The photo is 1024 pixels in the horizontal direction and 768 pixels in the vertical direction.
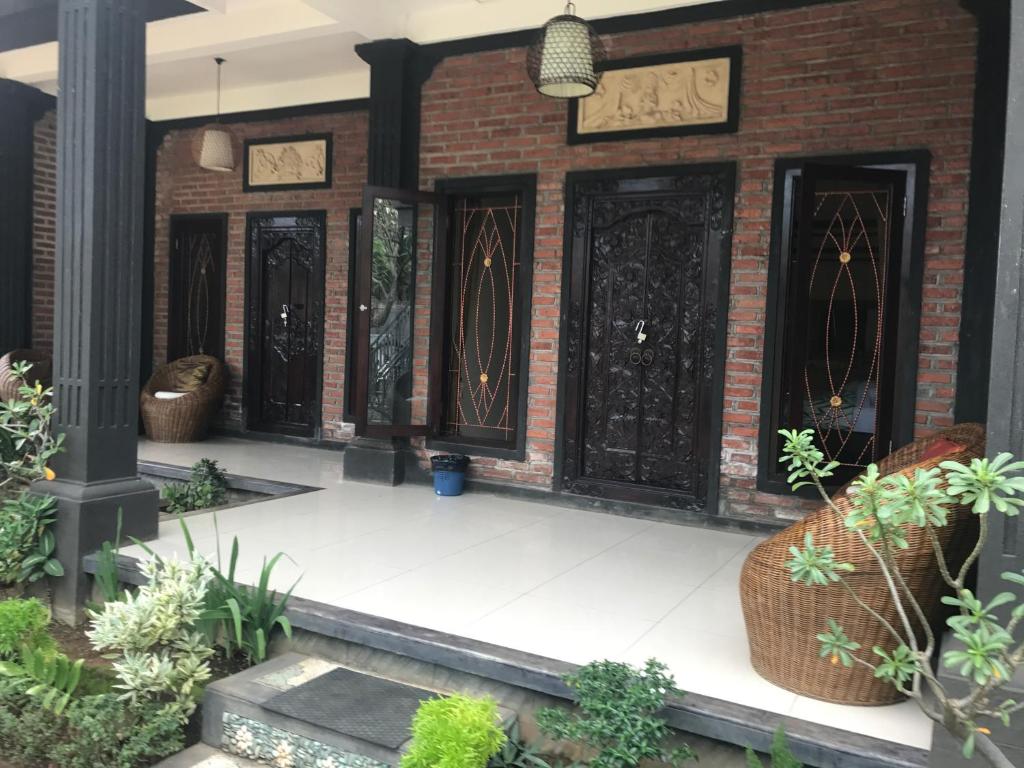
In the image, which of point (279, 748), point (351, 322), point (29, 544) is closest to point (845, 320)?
point (279, 748)

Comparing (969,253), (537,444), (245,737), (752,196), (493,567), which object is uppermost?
(752,196)

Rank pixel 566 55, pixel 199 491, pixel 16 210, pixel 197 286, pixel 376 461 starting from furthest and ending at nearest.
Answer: pixel 197 286, pixel 16 210, pixel 376 461, pixel 199 491, pixel 566 55

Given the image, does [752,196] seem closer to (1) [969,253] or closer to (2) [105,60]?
(1) [969,253]

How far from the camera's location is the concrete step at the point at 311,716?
2.53 meters

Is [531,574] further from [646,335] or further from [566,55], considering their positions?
[566,55]

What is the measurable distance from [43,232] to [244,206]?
2.01m

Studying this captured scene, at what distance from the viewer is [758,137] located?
4.77m

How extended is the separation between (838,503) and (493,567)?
5.51 feet

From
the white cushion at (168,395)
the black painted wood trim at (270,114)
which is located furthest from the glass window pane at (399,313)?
the white cushion at (168,395)

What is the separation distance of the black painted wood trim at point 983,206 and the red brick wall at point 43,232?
7.60 m

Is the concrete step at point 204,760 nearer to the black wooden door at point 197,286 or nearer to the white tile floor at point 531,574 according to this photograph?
the white tile floor at point 531,574

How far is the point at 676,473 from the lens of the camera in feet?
16.7

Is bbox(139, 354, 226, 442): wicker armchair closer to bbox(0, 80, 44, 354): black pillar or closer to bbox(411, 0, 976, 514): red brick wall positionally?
bbox(0, 80, 44, 354): black pillar

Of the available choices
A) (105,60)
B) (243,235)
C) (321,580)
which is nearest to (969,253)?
(321,580)
